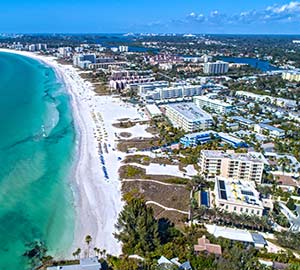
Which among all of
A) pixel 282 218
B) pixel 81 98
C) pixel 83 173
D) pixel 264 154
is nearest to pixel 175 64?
pixel 81 98

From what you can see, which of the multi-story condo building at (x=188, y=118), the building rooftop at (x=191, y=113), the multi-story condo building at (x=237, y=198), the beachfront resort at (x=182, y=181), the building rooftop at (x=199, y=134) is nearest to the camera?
the beachfront resort at (x=182, y=181)

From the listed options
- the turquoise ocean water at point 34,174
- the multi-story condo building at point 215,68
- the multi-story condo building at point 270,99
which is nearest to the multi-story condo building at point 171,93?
the multi-story condo building at point 270,99

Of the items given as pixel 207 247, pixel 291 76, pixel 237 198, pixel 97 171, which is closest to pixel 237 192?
pixel 237 198

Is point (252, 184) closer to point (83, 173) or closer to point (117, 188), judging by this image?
point (117, 188)

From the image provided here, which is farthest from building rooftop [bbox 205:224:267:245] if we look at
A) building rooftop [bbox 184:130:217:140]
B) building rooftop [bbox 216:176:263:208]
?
building rooftop [bbox 184:130:217:140]

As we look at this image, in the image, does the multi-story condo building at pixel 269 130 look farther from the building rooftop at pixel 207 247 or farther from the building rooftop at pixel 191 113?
the building rooftop at pixel 207 247

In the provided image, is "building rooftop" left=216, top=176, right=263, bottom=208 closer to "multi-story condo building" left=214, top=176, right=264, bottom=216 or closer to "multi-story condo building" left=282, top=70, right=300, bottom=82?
"multi-story condo building" left=214, top=176, right=264, bottom=216
